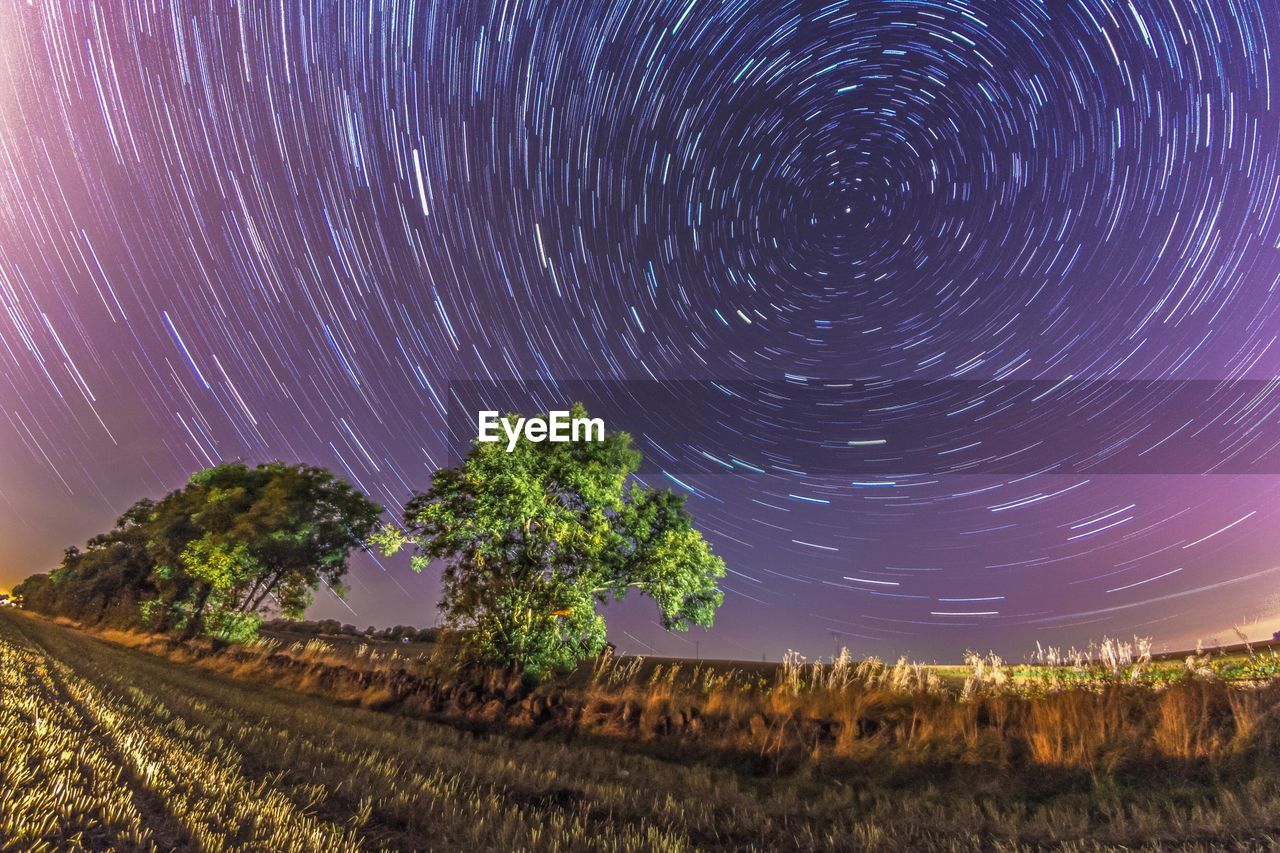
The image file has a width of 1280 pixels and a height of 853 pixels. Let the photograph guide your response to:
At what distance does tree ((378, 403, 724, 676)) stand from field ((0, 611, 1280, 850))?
3.20 meters

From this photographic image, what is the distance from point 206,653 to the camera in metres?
22.7

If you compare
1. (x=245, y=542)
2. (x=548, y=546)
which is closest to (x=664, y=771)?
(x=548, y=546)

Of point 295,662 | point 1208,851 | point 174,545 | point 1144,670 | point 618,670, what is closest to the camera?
point 1208,851

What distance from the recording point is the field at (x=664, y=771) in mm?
4691

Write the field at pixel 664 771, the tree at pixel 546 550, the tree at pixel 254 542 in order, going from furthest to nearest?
the tree at pixel 254 542 → the tree at pixel 546 550 → the field at pixel 664 771

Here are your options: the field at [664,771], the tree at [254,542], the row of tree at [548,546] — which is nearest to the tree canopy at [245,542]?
the tree at [254,542]

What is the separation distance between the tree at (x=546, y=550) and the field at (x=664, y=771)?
10.5ft

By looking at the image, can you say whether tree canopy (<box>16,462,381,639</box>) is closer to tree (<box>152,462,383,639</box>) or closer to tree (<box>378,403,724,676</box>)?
tree (<box>152,462,383,639</box>)

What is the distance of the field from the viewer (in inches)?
185

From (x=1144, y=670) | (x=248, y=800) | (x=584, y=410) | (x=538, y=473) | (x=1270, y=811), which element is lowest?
(x=248, y=800)

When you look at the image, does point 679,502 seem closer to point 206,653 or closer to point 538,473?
point 538,473

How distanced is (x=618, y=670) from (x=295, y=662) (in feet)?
40.8

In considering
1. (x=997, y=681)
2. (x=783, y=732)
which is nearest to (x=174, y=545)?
(x=783, y=732)

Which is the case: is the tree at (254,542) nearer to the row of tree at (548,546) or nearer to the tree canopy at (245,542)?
the tree canopy at (245,542)
